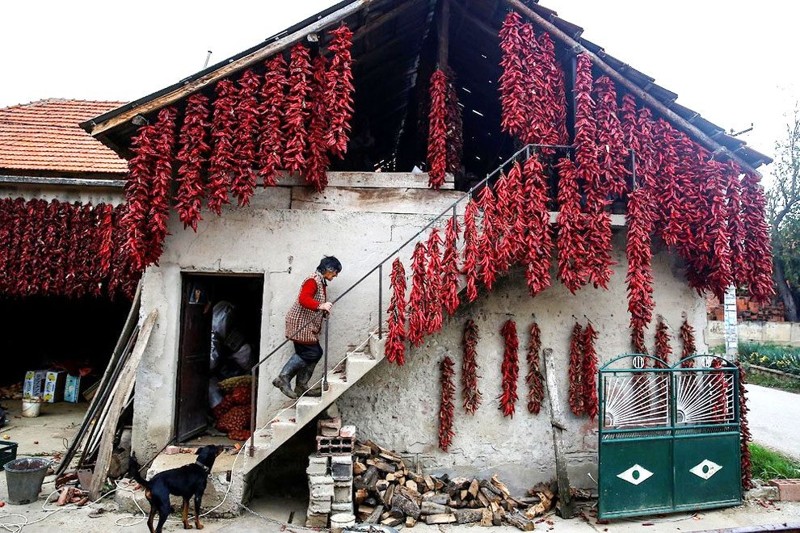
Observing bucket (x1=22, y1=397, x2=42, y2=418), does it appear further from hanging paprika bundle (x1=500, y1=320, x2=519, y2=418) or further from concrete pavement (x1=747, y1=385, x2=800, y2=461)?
concrete pavement (x1=747, y1=385, x2=800, y2=461)

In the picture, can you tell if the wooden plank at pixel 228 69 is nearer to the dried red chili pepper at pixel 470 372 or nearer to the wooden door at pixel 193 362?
the wooden door at pixel 193 362

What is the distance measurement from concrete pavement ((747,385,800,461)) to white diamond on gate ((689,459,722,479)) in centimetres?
269

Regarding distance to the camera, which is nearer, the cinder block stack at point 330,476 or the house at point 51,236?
the cinder block stack at point 330,476

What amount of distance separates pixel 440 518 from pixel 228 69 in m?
6.20

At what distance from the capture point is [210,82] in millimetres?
6145

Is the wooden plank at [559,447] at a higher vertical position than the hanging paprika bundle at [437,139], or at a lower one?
lower

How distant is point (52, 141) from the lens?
11.1 m

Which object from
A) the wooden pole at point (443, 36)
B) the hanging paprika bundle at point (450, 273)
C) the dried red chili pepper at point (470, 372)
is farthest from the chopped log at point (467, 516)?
the wooden pole at point (443, 36)

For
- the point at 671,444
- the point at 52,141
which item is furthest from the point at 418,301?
the point at 52,141

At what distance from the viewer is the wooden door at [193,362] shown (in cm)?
684

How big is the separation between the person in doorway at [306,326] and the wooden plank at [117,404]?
1.88 metres

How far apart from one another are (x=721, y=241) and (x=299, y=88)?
585cm

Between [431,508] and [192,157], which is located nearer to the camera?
[431,508]

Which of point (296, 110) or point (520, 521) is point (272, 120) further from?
point (520, 521)
